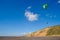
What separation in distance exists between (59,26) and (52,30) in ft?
13.8

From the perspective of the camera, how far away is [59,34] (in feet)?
209

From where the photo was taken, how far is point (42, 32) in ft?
229

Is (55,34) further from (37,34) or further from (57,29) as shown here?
(37,34)

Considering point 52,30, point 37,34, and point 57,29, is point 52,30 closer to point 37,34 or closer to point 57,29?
point 57,29

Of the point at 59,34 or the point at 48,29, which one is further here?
the point at 48,29

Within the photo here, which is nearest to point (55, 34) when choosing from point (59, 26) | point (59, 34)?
point (59, 34)

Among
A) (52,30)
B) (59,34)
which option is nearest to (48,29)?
(52,30)

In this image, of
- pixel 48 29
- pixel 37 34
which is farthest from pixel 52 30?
pixel 37 34

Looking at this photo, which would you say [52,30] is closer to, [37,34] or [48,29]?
[48,29]

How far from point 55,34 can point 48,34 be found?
3.32 m

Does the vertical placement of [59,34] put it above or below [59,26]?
below

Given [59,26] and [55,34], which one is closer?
[55,34]

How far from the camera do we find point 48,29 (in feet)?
225

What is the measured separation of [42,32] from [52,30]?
4580 millimetres
